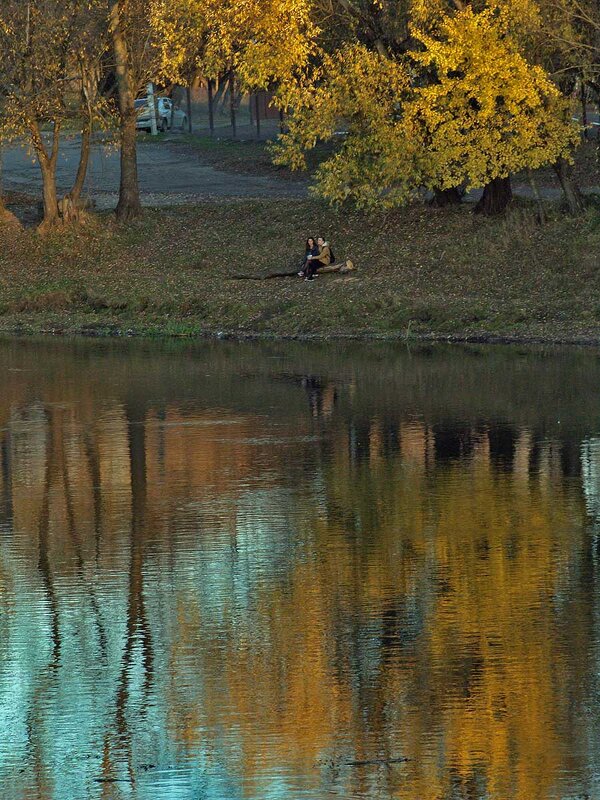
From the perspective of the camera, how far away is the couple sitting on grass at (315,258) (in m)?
33.1

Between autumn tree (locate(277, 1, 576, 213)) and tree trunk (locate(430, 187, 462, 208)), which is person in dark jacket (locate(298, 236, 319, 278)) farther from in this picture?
tree trunk (locate(430, 187, 462, 208))

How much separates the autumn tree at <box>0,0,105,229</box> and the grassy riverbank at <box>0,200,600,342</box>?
2704mm

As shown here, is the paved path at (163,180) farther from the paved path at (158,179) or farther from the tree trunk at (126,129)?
the tree trunk at (126,129)

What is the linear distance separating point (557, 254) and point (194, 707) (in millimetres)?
24438

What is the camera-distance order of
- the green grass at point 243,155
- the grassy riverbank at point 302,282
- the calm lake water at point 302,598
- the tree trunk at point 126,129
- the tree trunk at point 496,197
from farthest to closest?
1. the green grass at point 243,155
2. the tree trunk at point 126,129
3. the tree trunk at point 496,197
4. the grassy riverbank at point 302,282
5. the calm lake water at point 302,598

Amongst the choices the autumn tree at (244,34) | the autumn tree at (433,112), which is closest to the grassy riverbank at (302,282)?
the autumn tree at (433,112)

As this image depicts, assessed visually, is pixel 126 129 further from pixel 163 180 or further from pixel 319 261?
pixel 319 261

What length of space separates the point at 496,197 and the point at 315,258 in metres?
5.09

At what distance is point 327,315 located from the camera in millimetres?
30078

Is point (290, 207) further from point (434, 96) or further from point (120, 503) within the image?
point (120, 503)

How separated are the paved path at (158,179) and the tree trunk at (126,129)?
736 mm

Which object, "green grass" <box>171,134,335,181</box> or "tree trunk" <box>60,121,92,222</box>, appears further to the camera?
"green grass" <box>171,134,335,181</box>

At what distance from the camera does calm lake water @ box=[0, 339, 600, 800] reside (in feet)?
25.8

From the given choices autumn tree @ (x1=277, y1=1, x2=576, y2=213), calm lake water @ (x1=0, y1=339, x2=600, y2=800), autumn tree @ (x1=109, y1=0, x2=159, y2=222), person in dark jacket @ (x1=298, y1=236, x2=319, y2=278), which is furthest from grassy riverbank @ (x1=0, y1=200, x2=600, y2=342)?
calm lake water @ (x1=0, y1=339, x2=600, y2=800)
